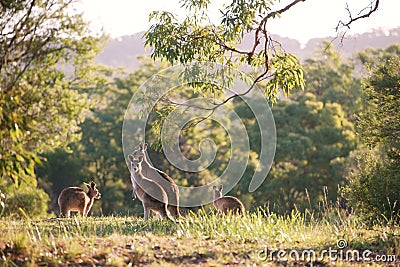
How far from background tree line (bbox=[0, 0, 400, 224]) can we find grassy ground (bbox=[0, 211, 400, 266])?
5.55m

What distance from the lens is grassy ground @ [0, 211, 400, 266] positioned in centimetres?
723

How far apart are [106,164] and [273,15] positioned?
3342 cm

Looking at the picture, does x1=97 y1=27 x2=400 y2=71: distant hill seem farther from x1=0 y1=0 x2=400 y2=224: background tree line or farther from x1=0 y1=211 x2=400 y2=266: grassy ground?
x1=0 y1=211 x2=400 y2=266: grassy ground

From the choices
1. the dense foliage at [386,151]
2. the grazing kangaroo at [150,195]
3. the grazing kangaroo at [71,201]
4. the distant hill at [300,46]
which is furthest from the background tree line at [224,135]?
the grazing kangaroo at [71,201]

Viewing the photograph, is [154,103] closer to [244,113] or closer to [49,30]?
[49,30]

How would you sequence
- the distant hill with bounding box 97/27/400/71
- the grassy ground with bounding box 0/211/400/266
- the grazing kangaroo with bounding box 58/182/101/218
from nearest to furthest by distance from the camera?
the grassy ground with bounding box 0/211/400/266 < the grazing kangaroo with bounding box 58/182/101/218 < the distant hill with bounding box 97/27/400/71

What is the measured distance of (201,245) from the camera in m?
8.24

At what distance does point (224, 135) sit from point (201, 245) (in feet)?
121

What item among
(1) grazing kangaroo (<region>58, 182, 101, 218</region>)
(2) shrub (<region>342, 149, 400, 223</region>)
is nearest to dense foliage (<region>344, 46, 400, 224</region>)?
(2) shrub (<region>342, 149, 400, 223</region>)

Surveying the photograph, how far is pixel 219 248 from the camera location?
8125mm

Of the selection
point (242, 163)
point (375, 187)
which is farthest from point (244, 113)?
point (375, 187)

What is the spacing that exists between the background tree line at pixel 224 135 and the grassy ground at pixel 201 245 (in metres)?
5.55

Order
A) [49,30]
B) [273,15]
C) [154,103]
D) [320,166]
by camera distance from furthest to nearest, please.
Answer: [320,166] → [49,30] → [154,103] → [273,15]

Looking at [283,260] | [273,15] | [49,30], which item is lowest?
[283,260]
